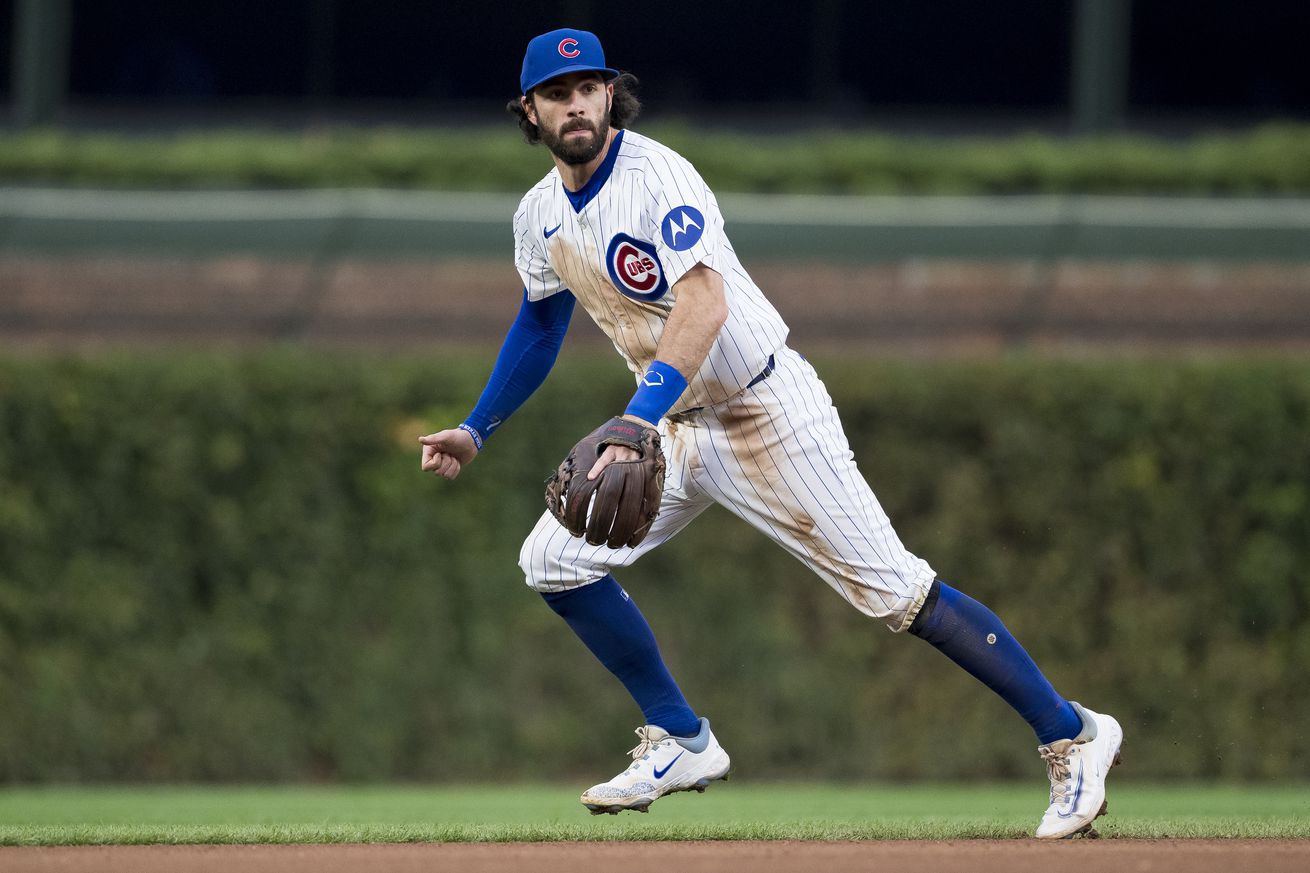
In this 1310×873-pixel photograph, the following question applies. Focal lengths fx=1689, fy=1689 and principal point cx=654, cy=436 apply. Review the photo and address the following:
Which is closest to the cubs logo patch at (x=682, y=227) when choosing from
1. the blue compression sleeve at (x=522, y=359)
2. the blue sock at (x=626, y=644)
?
the blue compression sleeve at (x=522, y=359)

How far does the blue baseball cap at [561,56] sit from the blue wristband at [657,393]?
86cm

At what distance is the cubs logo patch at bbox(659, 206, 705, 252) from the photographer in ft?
14.9

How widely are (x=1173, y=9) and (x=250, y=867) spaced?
1134cm

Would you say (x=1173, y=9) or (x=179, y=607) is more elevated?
(x=1173, y=9)

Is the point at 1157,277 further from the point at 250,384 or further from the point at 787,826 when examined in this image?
the point at 787,826

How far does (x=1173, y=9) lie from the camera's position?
13.4m

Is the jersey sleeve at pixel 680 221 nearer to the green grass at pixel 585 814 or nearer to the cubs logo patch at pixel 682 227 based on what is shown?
the cubs logo patch at pixel 682 227

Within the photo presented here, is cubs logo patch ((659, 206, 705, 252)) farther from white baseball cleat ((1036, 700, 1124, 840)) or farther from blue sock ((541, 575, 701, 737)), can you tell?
white baseball cleat ((1036, 700, 1124, 840))

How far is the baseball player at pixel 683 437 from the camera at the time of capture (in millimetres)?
4617

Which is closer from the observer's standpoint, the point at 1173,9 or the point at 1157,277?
the point at 1157,277

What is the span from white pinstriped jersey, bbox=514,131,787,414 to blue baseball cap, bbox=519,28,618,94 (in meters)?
0.29

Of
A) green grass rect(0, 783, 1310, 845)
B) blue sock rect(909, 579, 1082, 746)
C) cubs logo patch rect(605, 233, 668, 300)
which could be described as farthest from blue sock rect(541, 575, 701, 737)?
cubs logo patch rect(605, 233, 668, 300)

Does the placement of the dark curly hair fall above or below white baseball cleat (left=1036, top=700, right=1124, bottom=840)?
above

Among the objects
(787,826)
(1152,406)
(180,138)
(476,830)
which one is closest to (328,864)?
(476,830)
